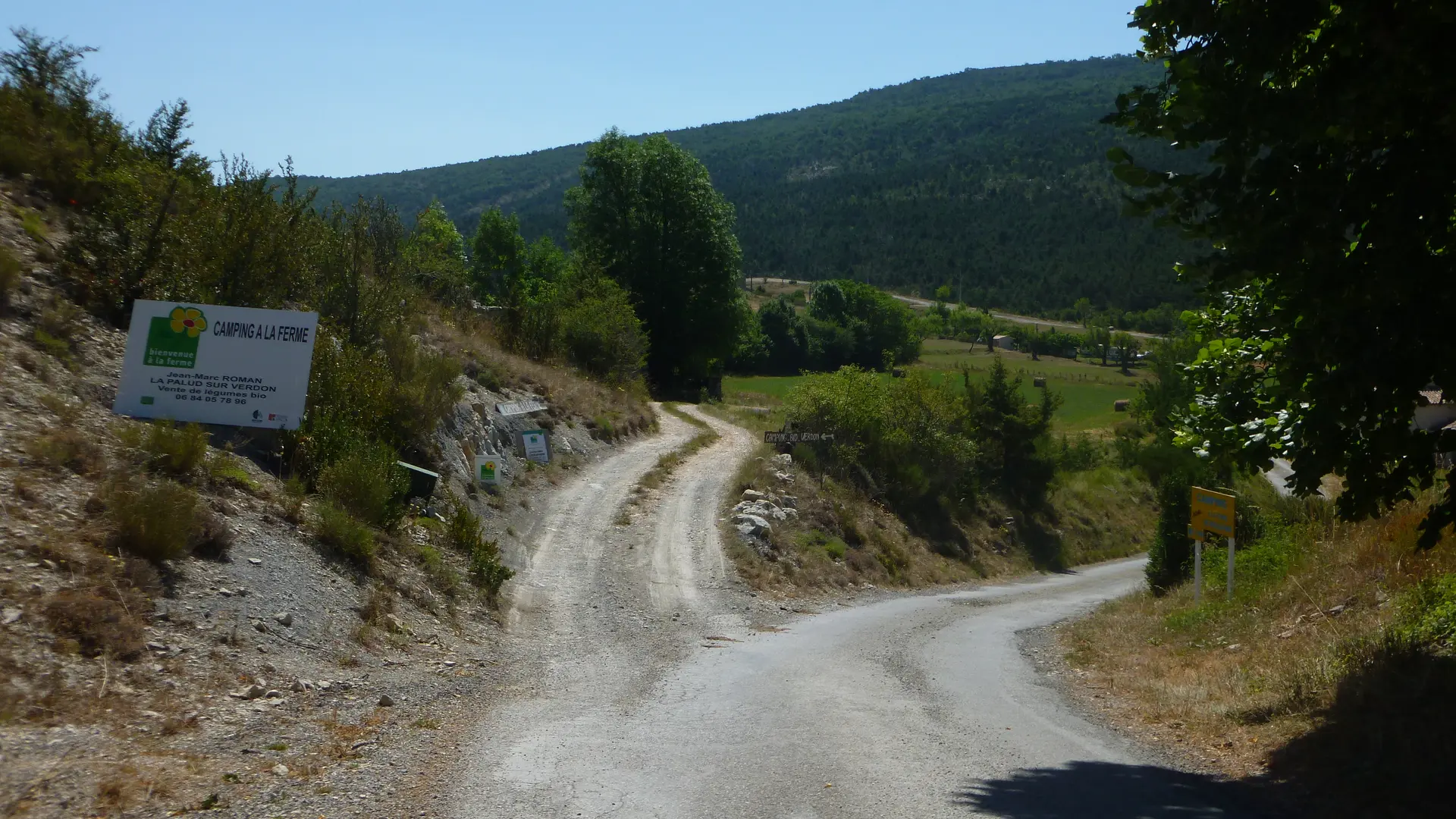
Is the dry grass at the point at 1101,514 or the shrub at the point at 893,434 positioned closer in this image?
the shrub at the point at 893,434

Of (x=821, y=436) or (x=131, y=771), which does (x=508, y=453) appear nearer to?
(x=821, y=436)

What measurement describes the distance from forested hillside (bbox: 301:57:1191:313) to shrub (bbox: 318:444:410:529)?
99.2 meters

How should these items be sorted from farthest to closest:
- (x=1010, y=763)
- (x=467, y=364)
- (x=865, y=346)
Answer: (x=865, y=346), (x=467, y=364), (x=1010, y=763)

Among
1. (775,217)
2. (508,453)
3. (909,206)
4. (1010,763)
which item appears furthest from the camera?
(775,217)

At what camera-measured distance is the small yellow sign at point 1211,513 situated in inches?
644

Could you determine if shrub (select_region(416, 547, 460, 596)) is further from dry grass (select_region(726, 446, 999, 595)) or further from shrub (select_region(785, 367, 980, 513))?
shrub (select_region(785, 367, 980, 513))

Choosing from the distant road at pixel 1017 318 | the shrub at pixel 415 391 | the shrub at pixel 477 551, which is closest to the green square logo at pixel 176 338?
the shrub at pixel 415 391

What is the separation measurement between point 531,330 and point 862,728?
29213 mm

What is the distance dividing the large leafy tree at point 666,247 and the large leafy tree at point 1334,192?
4644cm

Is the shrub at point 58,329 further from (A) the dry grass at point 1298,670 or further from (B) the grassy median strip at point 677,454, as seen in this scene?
(B) the grassy median strip at point 677,454

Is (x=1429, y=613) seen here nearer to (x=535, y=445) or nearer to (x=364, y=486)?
(x=364, y=486)

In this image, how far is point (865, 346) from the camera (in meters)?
103

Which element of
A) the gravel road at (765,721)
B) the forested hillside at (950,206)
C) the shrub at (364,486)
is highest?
the forested hillside at (950,206)

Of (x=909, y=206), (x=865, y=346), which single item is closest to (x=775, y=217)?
(x=909, y=206)
